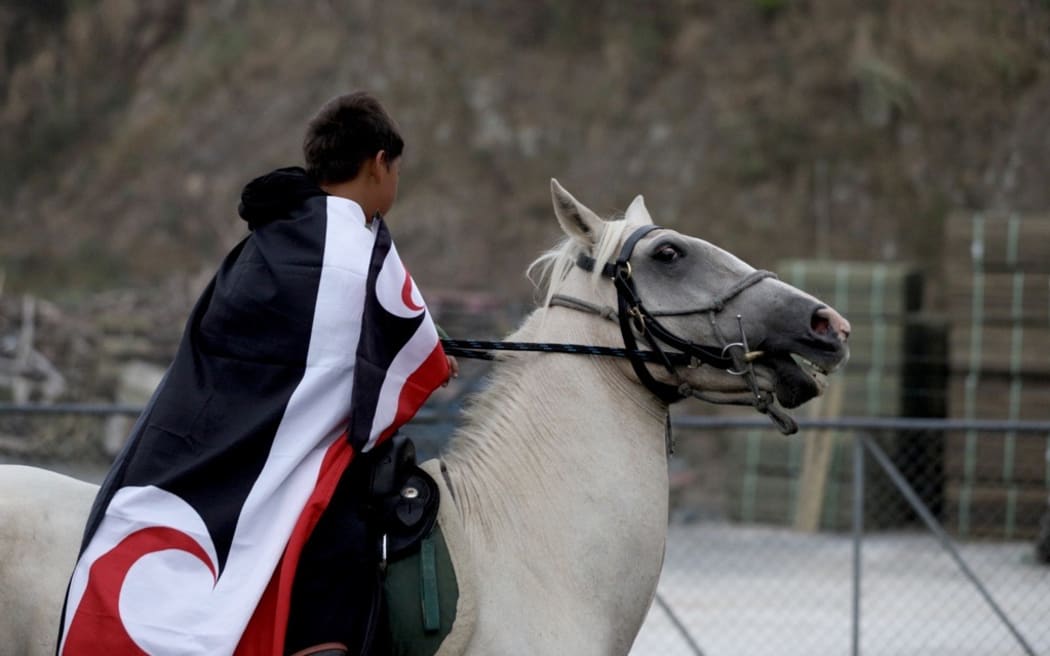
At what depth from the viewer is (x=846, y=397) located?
13.5 m

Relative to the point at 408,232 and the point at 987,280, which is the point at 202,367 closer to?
the point at 987,280

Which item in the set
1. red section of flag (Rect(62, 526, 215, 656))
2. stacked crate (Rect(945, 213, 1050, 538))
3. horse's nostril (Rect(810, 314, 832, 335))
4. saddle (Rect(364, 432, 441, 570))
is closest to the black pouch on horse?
saddle (Rect(364, 432, 441, 570))

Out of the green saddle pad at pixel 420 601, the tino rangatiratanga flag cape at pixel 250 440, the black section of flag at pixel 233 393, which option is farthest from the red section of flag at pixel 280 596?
the green saddle pad at pixel 420 601

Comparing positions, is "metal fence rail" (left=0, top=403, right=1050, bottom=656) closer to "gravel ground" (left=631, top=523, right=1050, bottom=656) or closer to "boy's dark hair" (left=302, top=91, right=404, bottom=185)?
"gravel ground" (left=631, top=523, right=1050, bottom=656)

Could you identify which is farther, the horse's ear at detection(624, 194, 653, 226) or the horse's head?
the horse's ear at detection(624, 194, 653, 226)

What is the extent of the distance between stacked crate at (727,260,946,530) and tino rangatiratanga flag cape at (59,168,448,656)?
10.4 meters

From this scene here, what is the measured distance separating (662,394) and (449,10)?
19.0 meters

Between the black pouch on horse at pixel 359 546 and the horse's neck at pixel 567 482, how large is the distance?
0.71 ft

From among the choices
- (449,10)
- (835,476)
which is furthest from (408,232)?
(835,476)

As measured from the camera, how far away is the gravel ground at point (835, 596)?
8.42 m

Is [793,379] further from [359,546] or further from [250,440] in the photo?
[250,440]

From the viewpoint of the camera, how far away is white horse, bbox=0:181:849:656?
129 inches

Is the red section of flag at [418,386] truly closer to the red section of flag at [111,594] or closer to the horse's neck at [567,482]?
the horse's neck at [567,482]

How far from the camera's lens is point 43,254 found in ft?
71.1
